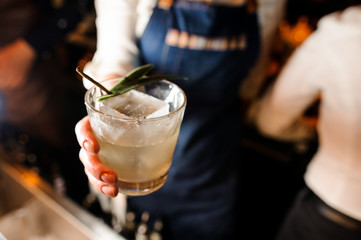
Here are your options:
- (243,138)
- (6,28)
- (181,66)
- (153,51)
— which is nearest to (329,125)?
(181,66)

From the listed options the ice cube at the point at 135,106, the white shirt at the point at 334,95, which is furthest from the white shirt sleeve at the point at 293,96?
the ice cube at the point at 135,106

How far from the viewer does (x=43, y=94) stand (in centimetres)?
242

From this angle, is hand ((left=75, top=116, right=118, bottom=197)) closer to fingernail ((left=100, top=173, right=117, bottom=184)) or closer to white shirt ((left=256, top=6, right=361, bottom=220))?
fingernail ((left=100, top=173, right=117, bottom=184))

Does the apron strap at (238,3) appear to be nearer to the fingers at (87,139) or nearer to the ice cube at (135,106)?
the ice cube at (135,106)

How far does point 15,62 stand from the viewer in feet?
6.54

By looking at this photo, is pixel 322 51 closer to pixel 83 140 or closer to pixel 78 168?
pixel 83 140

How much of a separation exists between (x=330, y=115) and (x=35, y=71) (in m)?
2.17

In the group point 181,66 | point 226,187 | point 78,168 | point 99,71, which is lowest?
point 78,168

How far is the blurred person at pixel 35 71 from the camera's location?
2012mm

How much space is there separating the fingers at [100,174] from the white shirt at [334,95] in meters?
1.00

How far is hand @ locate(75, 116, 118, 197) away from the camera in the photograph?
0.61m

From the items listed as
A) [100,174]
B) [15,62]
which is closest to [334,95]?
[100,174]

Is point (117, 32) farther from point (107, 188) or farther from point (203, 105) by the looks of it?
point (107, 188)

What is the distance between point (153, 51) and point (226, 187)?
95 centimetres
